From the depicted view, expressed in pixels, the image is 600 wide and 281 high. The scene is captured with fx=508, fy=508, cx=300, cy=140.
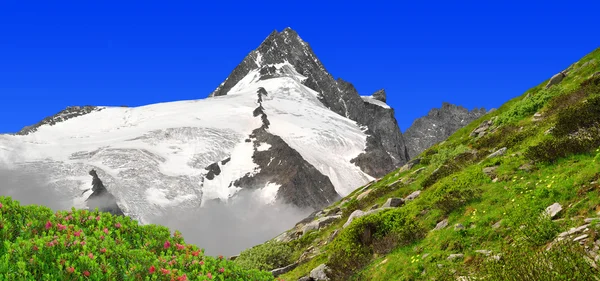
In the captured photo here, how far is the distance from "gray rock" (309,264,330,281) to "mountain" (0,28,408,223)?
94.1 metres

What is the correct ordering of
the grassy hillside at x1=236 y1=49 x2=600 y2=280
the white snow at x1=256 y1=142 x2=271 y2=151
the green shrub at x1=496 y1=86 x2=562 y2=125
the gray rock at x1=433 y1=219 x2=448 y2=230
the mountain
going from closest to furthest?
the grassy hillside at x1=236 y1=49 x2=600 y2=280, the gray rock at x1=433 y1=219 x2=448 y2=230, the green shrub at x1=496 y1=86 x2=562 y2=125, the mountain, the white snow at x1=256 y1=142 x2=271 y2=151

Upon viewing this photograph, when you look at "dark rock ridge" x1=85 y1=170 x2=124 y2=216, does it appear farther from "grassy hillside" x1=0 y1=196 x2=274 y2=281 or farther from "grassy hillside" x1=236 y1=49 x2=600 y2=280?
"grassy hillside" x1=0 y1=196 x2=274 y2=281

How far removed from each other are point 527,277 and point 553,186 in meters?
7.34

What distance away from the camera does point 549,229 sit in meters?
12.3

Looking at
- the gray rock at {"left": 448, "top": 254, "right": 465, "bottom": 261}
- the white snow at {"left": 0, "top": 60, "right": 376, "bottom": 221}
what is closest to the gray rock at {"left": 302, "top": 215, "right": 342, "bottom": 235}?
the gray rock at {"left": 448, "top": 254, "right": 465, "bottom": 261}

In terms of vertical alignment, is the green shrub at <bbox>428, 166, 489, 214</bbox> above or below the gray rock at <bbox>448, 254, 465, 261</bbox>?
above

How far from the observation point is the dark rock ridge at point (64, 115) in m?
177

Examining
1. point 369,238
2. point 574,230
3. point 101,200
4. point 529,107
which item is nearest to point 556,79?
point 529,107

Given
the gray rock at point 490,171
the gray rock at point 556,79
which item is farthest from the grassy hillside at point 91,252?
the gray rock at point 556,79

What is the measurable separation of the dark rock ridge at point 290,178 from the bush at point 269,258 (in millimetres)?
102290

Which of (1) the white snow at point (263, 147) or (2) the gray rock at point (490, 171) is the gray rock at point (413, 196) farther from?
(1) the white snow at point (263, 147)

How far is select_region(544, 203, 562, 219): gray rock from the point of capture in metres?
13.3

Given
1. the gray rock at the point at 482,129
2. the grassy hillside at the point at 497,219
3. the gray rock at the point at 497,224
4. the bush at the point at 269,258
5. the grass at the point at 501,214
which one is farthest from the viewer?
the gray rock at the point at 482,129

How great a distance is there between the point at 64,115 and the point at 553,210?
644 ft
